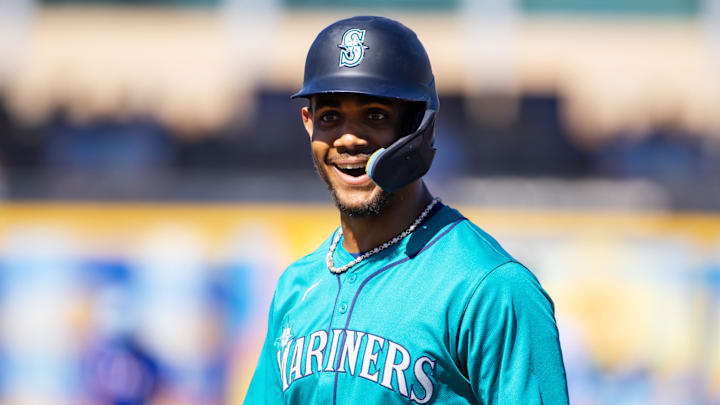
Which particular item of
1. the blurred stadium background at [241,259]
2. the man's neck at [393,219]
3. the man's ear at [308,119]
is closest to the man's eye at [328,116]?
the man's ear at [308,119]

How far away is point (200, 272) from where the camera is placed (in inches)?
334

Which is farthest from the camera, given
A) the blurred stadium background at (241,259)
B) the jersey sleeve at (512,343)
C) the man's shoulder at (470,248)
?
the blurred stadium background at (241,259)

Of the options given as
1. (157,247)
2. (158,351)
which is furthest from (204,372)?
(157,247)

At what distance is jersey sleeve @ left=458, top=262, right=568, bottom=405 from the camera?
6.87ft

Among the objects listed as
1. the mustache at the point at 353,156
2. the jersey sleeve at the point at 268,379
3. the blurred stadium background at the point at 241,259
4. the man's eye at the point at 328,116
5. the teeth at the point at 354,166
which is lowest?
the blurred stadium background at the point at 241,259

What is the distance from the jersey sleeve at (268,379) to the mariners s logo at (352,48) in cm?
77

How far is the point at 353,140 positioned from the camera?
93.7 inches

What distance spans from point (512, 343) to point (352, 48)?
0.84 metres

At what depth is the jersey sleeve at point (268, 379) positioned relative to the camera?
2639 mm

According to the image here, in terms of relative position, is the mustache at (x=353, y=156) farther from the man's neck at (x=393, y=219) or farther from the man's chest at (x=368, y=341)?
the man's chest at (x=368, y=341)

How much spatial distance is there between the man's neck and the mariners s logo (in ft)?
1.16

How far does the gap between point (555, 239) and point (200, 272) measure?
318cm

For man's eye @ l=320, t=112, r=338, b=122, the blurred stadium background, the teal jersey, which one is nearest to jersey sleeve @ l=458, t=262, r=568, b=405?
the teal jersey

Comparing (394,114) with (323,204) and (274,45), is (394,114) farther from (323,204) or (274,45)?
(274,45)
